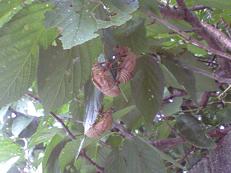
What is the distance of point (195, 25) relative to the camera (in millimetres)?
557

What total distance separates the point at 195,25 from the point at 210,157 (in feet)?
0.83

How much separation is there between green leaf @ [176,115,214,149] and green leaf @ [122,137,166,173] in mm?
104

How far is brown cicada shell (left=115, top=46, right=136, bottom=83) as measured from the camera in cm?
55

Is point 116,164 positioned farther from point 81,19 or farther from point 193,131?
point 81,19

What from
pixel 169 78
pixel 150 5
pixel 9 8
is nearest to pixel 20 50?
pixel 9 8

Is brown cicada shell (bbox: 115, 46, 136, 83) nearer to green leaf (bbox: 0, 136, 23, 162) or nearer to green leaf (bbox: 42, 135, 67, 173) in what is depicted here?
green leaf (bbox: 42, 135, 67, 173)

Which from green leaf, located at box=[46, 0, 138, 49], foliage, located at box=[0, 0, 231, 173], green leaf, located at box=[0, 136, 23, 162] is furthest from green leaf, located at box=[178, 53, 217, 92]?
green leaf, located at box=[0, 136, 23, 162]

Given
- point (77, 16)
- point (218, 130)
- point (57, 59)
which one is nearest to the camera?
point (77, 16)

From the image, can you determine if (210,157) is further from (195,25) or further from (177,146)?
(195,25)

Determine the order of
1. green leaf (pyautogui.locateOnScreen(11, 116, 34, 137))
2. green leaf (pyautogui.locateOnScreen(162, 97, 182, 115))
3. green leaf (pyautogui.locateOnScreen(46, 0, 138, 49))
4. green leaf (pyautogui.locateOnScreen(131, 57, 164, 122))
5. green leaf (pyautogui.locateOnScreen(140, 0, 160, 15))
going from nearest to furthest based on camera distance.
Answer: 1. green leaf (pyautogui.locateOnScreen(46, 0, 138, 49))
2. green leaf (pyautogui.locateOnScreen(140, 0, 160, 15))
3. green leaf (pyautogui.locateOnScreen(131, 57, 164, 122))
4. green leaf (pyautogui.locateOnScreen(162, 97, 182, 115))
5. green leaf (pyautogui.locateOnScreen(11, 116, 34, 137))

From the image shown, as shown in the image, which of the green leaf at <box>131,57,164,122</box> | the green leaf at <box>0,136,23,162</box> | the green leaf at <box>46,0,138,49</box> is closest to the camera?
the green leaf at <box>46,0,138,49</box>

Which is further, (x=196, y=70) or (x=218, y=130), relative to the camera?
(x=218, y=130)

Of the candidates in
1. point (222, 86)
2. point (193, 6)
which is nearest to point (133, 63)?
point (193, 6)

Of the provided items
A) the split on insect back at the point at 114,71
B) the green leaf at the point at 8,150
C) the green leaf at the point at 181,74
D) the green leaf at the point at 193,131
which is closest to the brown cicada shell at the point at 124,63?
the split on insect back at the point at 114,71
